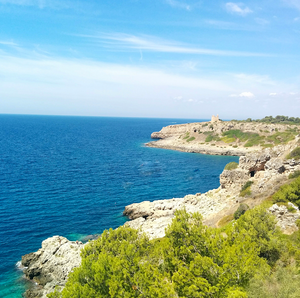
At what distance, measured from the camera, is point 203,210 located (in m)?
51.1

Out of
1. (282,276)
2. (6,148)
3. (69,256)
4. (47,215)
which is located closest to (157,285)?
(282,276)

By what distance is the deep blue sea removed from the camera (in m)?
44.2

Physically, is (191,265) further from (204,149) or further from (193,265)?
(204,149)

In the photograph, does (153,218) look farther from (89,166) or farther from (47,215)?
(89,166)

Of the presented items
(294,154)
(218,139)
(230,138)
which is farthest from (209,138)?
(294,154)

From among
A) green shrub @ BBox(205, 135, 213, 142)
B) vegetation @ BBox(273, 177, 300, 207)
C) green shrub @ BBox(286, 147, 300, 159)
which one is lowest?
vegetation @ BBox(273, 177, 300, 207)

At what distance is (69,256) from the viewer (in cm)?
3534

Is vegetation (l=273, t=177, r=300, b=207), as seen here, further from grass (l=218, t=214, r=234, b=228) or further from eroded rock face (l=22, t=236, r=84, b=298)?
eroded rock face (l=22, t=236, r=84, b=298)

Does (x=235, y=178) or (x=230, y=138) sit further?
(x=230, y=138)

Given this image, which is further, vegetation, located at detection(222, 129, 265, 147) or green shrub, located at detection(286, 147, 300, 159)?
vegetation, located at detection(222, 129, 265, 147)

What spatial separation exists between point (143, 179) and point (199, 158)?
45001mm

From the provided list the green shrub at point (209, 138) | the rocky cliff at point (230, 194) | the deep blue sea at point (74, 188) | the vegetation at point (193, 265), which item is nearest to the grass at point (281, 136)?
the green shrub at point (209, 138)

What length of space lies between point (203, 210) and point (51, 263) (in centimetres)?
3042

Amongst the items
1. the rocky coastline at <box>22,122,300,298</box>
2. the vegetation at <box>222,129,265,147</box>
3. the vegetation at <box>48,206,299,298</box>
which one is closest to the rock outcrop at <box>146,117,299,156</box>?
the vegetation at <box>222,129,265,147</box>
